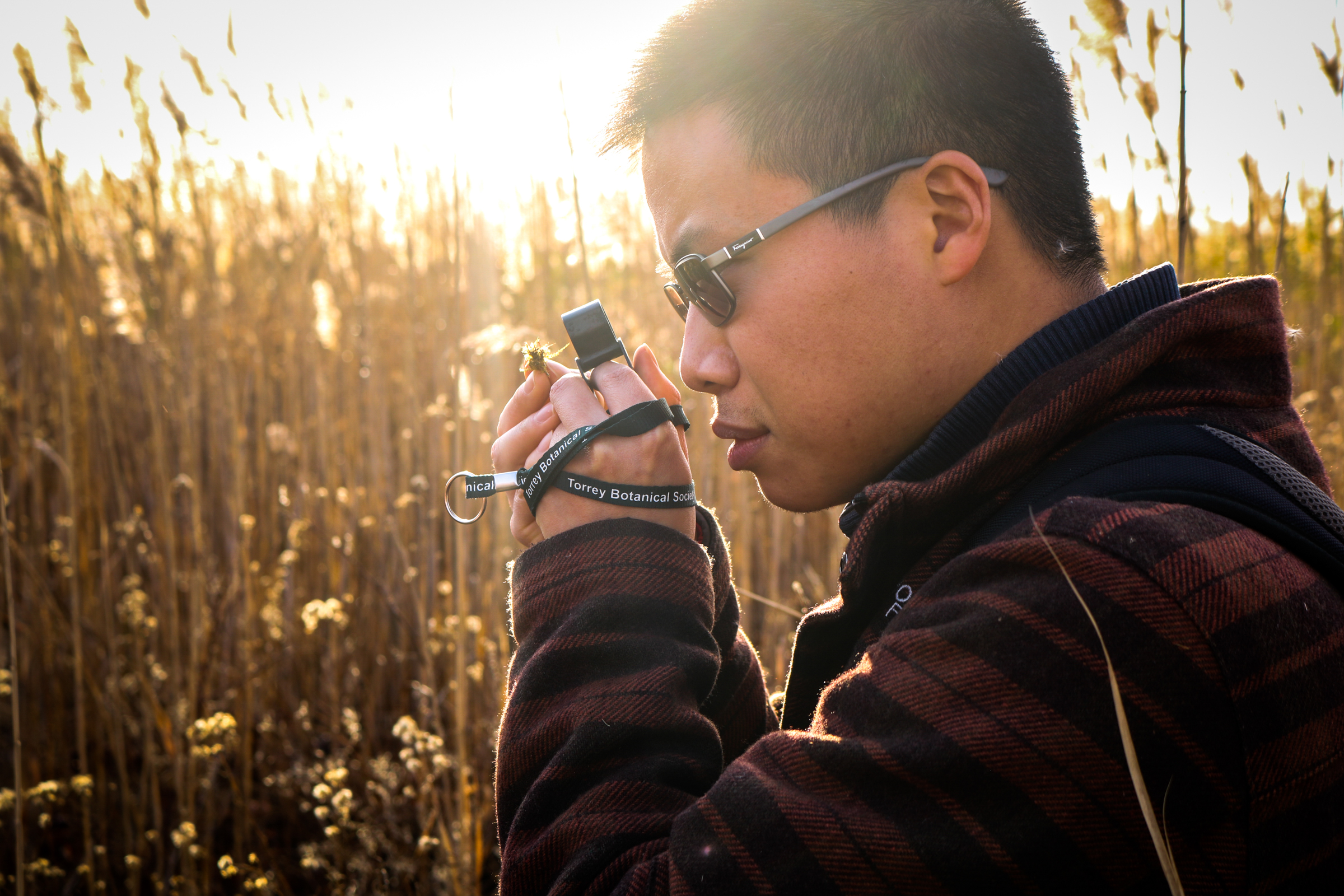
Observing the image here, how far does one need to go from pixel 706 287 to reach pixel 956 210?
0.30 meters

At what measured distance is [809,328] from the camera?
3.07 ft

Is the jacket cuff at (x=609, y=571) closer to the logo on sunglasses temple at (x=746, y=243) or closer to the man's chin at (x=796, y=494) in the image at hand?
the man's chin at (x=796, y=494)

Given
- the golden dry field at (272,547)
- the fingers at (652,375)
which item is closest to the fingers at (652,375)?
the fingers at (652,375)

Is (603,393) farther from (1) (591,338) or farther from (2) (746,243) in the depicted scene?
(2) (746,243)

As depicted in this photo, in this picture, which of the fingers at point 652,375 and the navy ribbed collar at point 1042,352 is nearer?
the navy ribbed collar at point 1042,352

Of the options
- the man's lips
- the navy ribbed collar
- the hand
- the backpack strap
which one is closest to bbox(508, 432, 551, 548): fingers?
the hand

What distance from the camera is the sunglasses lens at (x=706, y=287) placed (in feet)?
3.23

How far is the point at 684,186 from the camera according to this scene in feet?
3.35

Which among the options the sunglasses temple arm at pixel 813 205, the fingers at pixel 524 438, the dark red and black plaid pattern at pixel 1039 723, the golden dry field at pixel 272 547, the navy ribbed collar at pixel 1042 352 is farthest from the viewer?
the golden dry field at pixel 272 547

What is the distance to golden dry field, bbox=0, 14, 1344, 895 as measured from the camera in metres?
1.82

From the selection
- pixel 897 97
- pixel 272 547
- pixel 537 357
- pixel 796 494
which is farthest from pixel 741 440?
pixel 272 547

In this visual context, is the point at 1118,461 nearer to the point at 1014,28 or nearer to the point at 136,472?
the point at 1014,28

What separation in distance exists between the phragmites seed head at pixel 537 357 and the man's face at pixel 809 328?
203mm

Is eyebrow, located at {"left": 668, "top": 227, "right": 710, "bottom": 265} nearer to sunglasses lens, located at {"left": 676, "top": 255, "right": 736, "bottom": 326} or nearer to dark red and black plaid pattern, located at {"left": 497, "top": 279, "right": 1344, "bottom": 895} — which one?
sunglasses lens, located at {"left": 676, "top": 255, "right": 736, "bottom": 326}
